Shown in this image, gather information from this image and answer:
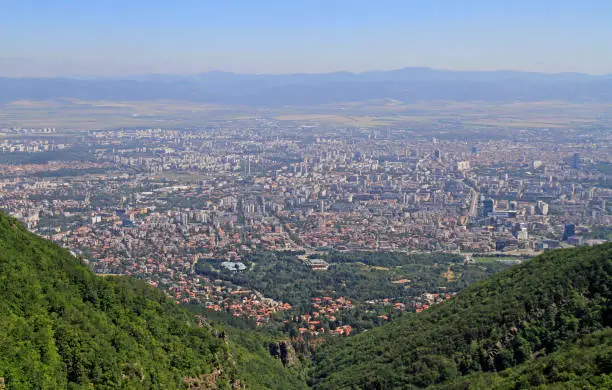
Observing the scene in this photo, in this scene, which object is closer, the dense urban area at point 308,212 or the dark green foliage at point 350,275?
the dark green foliage at point 350,275

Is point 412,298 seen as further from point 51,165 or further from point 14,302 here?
point 51,165

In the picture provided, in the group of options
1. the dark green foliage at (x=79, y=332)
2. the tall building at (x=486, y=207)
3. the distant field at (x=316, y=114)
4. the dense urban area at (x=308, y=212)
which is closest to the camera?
the dark green foliage at (x=79, y=332)

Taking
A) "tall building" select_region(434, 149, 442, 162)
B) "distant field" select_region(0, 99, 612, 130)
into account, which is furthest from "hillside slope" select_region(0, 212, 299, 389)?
"distant field" select_region(0, 99, 612, 130)

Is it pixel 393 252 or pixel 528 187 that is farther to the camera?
pixel 528 187

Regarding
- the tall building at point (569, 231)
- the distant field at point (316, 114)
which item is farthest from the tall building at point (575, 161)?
the distant field at point (316, 114)

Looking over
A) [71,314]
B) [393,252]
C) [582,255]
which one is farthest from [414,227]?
[71,314]

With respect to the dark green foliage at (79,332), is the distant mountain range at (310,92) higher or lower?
higher

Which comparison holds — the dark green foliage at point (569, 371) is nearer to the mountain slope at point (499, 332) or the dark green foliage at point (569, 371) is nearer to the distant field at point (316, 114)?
the mountain slope at point (499, 332)
